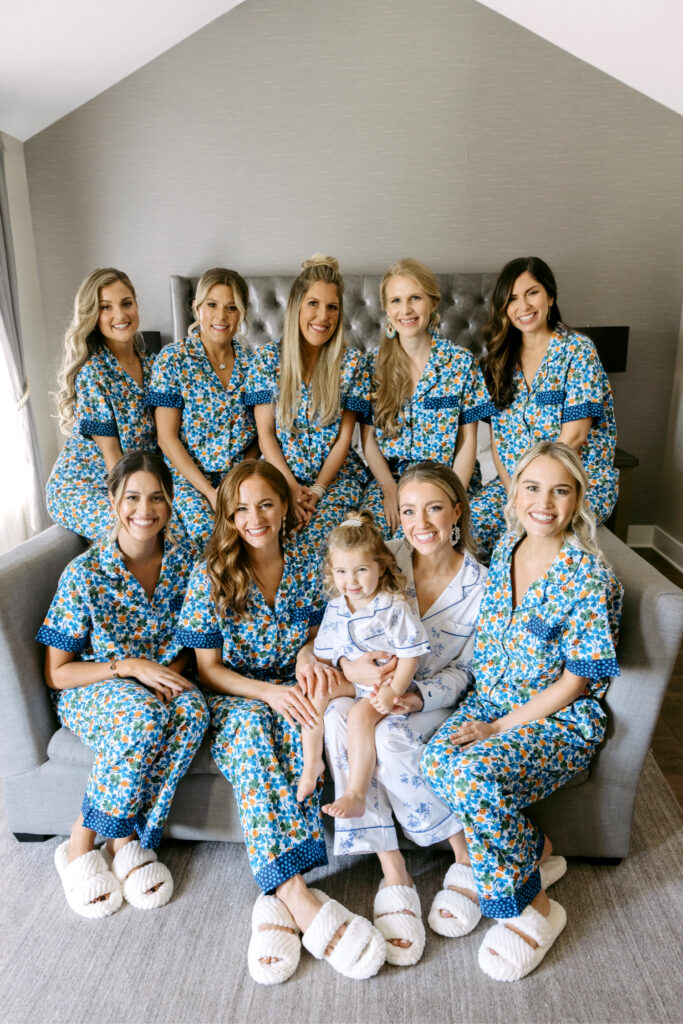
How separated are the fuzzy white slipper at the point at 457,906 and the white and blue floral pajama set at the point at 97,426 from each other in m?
1.58

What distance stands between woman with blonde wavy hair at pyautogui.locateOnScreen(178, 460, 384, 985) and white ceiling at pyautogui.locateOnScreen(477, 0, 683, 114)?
258 centimetres

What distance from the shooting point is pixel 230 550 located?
200cm

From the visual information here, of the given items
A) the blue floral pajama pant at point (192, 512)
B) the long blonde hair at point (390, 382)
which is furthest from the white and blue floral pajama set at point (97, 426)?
the long blonde hair at point (390, 382)

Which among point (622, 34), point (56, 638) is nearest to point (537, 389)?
point (56, 638)

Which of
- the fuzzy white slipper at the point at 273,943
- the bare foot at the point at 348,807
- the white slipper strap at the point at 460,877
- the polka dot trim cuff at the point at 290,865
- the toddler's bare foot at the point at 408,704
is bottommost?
the fuzzy white slipper at the point at 273,943

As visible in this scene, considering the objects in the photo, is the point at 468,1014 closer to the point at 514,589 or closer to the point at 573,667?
the point at 573,667

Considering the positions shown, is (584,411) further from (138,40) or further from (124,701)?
(138,40)

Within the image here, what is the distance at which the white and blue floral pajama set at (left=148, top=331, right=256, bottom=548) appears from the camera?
270 cm

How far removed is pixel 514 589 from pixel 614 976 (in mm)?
854

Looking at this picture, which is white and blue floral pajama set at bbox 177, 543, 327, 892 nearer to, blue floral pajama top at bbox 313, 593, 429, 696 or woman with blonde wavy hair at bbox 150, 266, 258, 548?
blue floral pajama top at bbox 313, 593, 429, 696

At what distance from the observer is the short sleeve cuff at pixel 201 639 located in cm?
198

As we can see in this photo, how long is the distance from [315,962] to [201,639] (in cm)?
80

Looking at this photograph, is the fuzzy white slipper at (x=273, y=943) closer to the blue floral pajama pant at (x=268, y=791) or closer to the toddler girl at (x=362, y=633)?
the blue floral pajama pant at (x=268, y=791)

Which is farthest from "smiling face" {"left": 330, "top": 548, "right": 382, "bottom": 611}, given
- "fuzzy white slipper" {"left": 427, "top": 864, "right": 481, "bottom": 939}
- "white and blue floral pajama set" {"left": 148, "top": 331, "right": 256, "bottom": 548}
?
"white and blue floral pajama set" {"left": 148, "top": 331, "right": 256, "bottom": 548}
